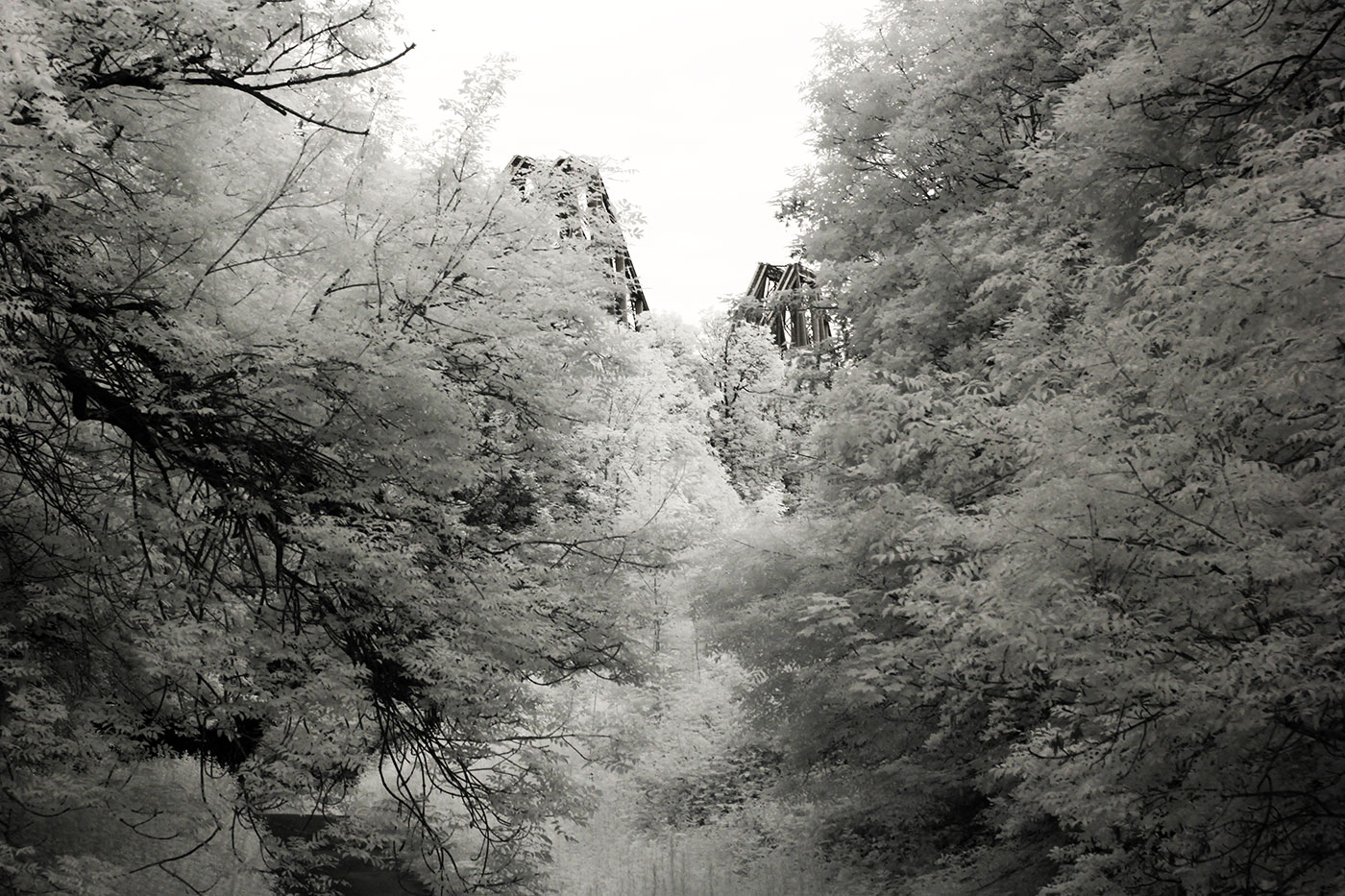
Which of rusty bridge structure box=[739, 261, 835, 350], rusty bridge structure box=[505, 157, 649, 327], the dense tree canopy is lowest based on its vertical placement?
the dense tree canopy

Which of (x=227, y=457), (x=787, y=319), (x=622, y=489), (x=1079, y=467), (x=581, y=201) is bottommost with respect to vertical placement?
(x=1079, y=467)

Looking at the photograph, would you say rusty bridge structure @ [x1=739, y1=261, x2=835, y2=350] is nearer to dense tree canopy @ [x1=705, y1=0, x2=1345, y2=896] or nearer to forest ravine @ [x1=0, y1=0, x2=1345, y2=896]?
dense tree canopy @ [x1=705, y1=0, x2=1345, y2=896]

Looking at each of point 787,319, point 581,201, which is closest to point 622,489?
point 581,201

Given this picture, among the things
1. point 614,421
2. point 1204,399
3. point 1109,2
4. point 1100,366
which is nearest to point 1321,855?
point 1204,399

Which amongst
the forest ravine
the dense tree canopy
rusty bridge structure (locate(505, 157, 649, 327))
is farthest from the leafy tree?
the dense tree canopy

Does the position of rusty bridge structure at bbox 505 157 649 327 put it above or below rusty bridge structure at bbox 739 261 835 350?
below

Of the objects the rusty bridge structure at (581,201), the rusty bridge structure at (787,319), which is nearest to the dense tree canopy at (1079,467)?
the rusty bridge structure at (581,201)

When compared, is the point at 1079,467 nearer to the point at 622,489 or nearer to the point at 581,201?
the point at 622,489

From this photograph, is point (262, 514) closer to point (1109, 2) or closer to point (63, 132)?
point (63, 132)

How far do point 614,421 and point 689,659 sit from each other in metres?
5.77

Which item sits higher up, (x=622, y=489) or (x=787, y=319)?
(x=787, y=319)

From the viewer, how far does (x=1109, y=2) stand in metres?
12.2

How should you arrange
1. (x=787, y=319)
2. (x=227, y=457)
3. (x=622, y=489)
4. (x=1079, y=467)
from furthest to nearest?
(x=787, y=319) → (x=622, y=489) → (x=1079, y=467) → (x=227, y=457)

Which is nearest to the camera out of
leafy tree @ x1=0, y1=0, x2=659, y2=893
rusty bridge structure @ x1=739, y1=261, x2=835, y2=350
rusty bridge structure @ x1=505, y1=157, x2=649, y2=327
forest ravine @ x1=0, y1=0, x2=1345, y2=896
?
leafy tree @ x1=0, y1=0, x2=659, y2=893
